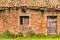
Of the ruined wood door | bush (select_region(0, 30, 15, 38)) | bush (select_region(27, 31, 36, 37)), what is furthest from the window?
the ruined wood door

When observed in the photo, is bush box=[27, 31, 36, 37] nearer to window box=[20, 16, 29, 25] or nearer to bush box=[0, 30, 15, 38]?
window box=[20, 16, 29, 25]

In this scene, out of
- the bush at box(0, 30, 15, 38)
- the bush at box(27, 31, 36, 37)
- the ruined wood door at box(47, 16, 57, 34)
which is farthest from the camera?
the ruined wood door at box(47, 16, 57, 34)

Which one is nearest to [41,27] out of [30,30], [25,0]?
[30,30]

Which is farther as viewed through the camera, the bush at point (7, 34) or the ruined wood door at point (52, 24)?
the ruined wood door at point (52, 24)

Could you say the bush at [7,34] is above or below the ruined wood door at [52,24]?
below

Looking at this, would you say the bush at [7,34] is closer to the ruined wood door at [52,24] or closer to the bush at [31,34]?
the bush at [31,34]

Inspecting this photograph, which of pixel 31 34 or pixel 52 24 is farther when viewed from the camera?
pixel 52 24

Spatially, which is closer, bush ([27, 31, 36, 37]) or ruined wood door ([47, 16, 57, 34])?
bush ([27, 31, 36, 37])

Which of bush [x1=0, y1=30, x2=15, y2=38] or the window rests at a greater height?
the window

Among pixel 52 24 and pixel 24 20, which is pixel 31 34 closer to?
pixel 24 20

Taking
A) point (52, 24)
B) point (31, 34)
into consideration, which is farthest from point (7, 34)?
point (52, 24)

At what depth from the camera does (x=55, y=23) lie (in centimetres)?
3102

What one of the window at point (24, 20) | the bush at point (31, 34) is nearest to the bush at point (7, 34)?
the bush at point (31, 34)

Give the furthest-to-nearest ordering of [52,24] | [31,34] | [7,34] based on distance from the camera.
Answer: [52,24], [31,34], [7,34]
